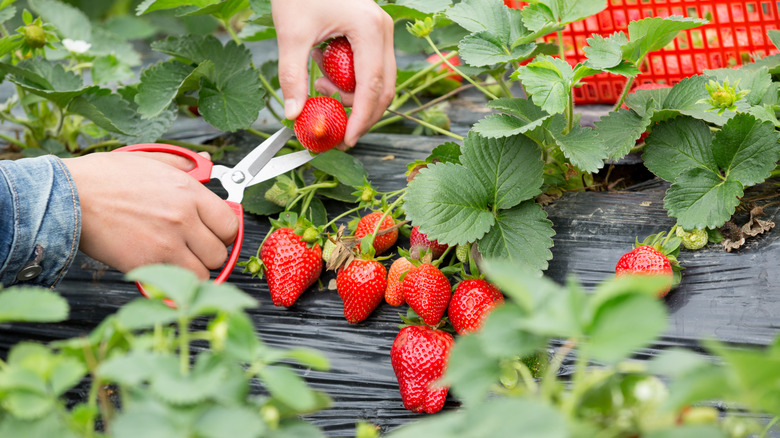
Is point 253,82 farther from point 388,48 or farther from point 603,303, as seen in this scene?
point 603,303

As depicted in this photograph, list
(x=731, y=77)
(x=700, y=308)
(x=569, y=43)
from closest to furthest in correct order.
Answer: (x=700, y=308), (x=731, y=77), (x=569, y=43)

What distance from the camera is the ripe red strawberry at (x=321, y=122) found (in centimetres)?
97

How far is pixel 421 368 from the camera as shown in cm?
81

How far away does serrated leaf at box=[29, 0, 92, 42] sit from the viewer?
1.51m

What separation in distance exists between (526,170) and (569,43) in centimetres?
59

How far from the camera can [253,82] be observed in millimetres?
1182

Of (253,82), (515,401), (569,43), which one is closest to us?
(515,401)

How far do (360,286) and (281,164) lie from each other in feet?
0.87

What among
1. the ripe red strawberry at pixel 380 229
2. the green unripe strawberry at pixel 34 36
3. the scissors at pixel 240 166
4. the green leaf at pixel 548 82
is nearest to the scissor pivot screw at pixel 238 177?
the scissors at pixel 240 166

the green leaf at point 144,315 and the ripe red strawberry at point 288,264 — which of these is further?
the ripe red strawberry at point 288,264

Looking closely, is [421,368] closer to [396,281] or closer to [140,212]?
[396,281]

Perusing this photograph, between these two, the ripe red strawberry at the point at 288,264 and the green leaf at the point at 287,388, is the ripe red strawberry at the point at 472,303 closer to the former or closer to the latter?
the ripe red strawberry at the point at 288,264

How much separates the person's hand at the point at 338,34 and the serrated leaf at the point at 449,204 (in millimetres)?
173

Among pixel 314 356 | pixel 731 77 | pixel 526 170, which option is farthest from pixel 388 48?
pixel 314 356
